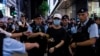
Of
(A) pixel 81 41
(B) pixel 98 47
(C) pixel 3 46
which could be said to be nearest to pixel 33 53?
(B) pixel 98 47

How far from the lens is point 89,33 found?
7.79 m

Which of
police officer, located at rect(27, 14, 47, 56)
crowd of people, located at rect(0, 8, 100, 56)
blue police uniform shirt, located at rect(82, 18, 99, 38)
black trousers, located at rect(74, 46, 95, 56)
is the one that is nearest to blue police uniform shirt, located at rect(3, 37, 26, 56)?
crowd of people, located at rect(0, 8, 100, 56)

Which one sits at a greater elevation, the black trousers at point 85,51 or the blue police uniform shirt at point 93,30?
the blue police uniform shirt at point 93,30

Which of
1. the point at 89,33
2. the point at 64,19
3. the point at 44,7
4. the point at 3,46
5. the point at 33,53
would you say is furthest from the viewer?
the point at 44,7

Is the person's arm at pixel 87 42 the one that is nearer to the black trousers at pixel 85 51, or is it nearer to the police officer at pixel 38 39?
the black trousers at pixel 85 51

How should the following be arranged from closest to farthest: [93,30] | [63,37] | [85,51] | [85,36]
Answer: [93,30] → [85,36] → [85,51] → [63,37]

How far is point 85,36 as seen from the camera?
7844 millimetres

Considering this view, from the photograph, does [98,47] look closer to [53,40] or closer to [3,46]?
[53,40]

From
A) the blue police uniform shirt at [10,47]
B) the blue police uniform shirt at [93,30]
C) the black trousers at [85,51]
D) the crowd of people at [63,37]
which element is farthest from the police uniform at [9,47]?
the black trousers at [85,51]

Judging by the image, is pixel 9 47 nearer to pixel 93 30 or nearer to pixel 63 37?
pixel 93 30

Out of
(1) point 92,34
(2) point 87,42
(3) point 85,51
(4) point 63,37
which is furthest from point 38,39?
(1) point 92,34

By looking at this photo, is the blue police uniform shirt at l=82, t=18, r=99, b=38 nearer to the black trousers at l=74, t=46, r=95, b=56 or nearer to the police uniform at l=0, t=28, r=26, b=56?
the black trousers at l=74, t=46, r=95, b=56

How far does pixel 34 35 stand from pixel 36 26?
1.04 metres

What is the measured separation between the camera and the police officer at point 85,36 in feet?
25.3
